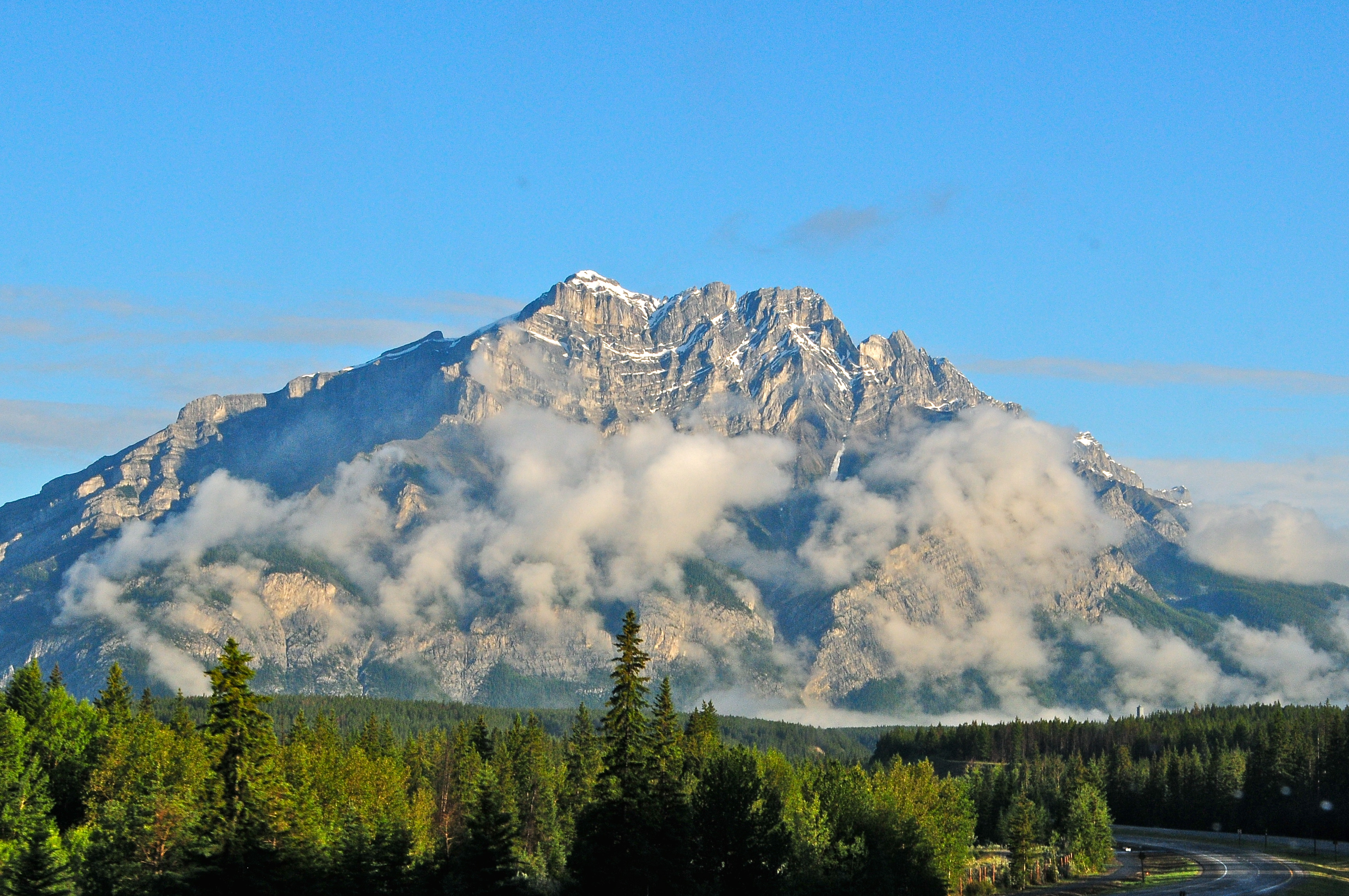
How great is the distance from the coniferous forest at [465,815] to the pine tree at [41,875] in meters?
0.11

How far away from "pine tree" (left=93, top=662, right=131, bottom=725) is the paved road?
90166 millimetres

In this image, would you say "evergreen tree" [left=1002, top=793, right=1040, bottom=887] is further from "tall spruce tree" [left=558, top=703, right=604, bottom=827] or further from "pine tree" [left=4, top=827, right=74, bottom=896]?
"pine tree" [left=4, top=827, right=74, bottom=896]

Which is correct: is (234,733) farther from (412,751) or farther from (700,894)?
(412,751)

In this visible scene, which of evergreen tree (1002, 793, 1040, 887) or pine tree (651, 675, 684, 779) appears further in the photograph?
evergreen tree (1002, 793, 1040, 887)

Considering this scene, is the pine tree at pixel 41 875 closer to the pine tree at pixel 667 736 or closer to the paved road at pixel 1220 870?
the pine tree at pixel 667 736

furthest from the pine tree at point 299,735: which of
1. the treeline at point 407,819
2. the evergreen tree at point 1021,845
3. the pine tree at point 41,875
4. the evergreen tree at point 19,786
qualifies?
the evergreen tree at point 1021,845

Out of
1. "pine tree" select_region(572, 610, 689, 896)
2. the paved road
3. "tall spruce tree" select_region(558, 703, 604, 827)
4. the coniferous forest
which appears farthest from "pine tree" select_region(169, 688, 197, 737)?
the paved road

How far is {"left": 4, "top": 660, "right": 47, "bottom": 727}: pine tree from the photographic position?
128 metres

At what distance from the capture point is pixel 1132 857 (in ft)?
517

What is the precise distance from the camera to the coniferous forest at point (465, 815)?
3049 inches

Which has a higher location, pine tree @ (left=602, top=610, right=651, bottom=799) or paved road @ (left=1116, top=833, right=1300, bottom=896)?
pine tree @ (left=602, top=610, right=651, bottom=799)

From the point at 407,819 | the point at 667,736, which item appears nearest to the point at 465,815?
the point at 667,736

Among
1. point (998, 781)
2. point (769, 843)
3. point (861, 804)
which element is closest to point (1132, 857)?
point (998, 781)

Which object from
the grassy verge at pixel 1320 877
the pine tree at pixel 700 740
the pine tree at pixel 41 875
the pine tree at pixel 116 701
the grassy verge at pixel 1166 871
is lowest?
the grassy verge at pixel 1166 871
